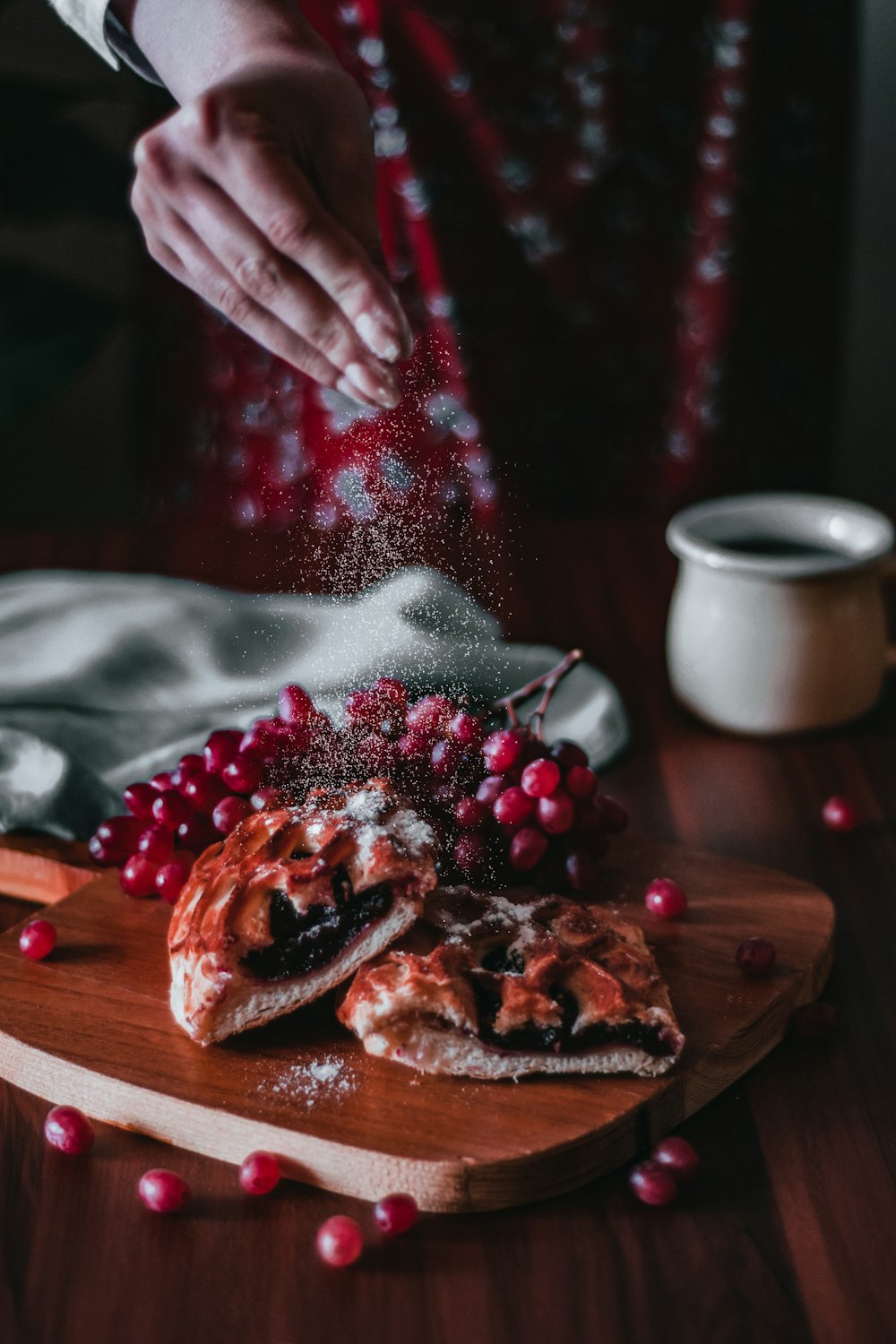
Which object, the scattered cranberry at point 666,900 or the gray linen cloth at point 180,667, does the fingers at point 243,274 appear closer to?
the gray linen cloth at point 180,667

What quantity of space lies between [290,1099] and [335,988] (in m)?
0.10

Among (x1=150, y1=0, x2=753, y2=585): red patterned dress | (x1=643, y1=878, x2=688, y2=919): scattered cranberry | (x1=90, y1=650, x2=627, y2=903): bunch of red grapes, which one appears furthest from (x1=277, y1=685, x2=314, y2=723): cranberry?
(x1=150, y1=0, x2=753, y2=585): red patterned dress

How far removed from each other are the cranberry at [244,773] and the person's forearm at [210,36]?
1.78 ft

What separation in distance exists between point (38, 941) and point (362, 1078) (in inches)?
11.5

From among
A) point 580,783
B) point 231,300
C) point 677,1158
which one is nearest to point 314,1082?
point 677,1158

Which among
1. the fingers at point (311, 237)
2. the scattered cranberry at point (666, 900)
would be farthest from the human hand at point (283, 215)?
the scattered cranberry at point (666, 900)

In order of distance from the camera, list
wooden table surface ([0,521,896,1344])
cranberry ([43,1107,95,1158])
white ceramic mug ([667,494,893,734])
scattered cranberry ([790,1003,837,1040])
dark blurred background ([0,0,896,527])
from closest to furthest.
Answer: wooden table surface ([0,521,896,1344]), cranberry ([43,1107,95,1158]), scattered cranberry ([790,1003,837,1040]), white ceramic mug ([667,494,893,734]), dark blurred background ([0,0,896,527])

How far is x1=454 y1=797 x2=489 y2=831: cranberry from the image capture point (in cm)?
104

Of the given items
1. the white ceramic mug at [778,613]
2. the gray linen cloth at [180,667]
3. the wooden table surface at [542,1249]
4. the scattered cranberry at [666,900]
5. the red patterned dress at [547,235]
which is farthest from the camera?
the red patterned dress at [547,235]

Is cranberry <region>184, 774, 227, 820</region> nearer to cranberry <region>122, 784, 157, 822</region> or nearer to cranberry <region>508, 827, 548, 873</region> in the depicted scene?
cranberry <region>122, 784, 157, 822</region>

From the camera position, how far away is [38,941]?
3.25 ft

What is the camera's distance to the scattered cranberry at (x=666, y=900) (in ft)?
3.41

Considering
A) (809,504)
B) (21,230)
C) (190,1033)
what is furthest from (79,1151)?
(21,230)

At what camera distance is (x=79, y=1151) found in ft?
2.75
